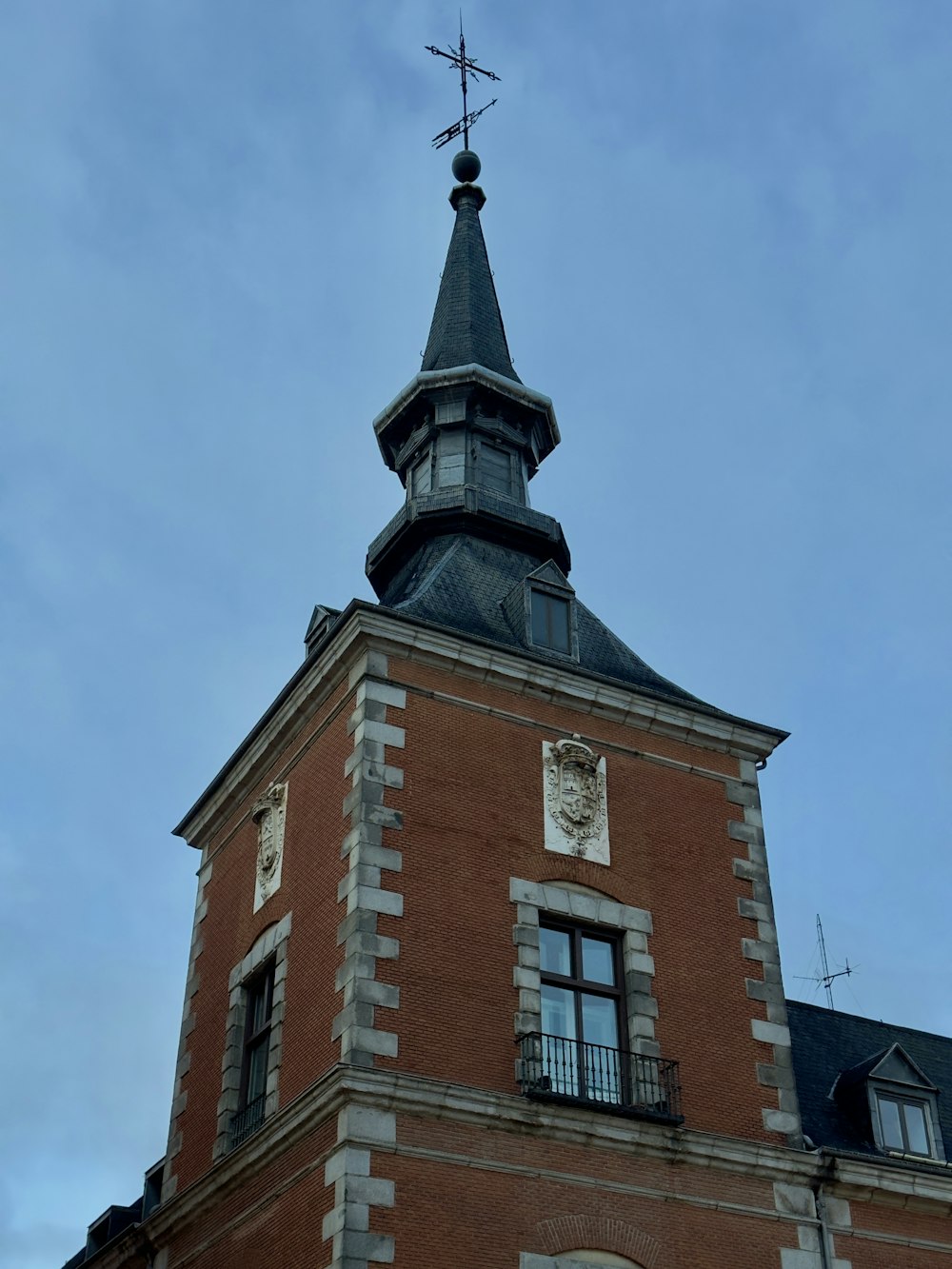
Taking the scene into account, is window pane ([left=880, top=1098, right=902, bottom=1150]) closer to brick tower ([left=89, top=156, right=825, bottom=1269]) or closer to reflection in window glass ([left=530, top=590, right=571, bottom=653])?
brick tower ([left=89, top=156, right=825, bottom=1269])

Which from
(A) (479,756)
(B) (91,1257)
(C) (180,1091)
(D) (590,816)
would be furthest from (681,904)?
(B) (91,1257)

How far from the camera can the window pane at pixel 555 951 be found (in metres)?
20.3

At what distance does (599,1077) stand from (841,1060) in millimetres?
6388

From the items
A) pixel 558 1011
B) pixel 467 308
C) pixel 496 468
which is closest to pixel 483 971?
pixel 558 1011

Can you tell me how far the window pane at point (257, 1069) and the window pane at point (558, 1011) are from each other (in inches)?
145

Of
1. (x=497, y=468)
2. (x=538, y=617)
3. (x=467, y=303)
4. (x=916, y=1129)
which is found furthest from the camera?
(x=467, y=303)

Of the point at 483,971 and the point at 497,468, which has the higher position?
the point at 497,468

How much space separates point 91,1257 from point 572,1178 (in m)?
9.61

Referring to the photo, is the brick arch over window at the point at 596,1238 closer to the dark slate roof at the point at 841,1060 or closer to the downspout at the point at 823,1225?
the downspout at the point at 823,1225

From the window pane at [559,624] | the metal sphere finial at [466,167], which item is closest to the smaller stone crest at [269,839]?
the window pane at [559,624]

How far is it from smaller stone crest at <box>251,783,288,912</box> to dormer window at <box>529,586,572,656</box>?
441cm

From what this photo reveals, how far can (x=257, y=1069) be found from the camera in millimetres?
21219

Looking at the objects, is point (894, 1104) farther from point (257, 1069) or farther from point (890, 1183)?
point (257, 1069)

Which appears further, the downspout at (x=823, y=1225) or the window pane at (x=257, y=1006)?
the window pane at (x=257, y=1006)
